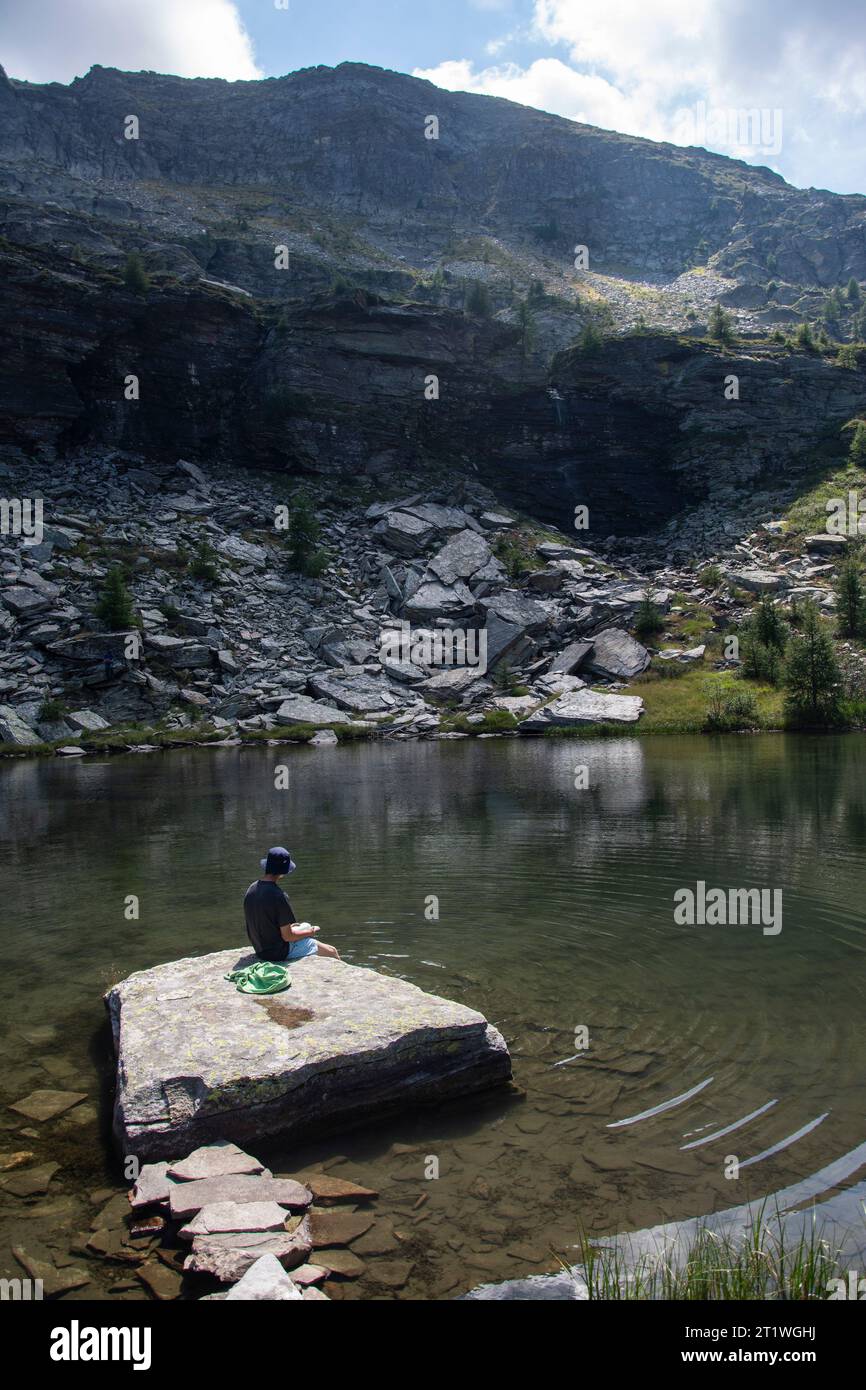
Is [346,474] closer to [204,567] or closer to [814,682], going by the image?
[204,567]

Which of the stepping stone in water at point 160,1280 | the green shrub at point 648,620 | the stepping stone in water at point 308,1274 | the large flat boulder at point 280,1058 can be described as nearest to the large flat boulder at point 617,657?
the green shrub at point 648,620

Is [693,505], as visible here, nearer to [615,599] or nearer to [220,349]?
[615,599]

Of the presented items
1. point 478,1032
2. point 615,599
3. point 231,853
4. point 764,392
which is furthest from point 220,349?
point 478,1032

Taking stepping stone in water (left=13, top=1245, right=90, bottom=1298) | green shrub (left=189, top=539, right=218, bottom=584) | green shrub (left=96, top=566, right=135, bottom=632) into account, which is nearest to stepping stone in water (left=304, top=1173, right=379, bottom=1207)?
stepping stone in water (left=13, top=1245, right=90, bottom=1298)

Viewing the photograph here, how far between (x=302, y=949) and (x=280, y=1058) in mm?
3454

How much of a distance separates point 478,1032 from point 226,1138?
9.68ft

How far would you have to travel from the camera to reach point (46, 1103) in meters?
8.94

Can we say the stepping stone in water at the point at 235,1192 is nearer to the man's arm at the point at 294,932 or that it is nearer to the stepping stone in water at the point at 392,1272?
the stepping stone in water at the point at 392,1272

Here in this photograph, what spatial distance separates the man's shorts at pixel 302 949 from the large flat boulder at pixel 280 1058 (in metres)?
1.14

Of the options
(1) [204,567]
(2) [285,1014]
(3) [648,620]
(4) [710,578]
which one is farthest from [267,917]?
(4) [710,578]

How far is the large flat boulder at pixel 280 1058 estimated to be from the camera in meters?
7.84

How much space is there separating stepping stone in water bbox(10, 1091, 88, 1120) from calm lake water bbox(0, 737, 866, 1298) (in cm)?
21

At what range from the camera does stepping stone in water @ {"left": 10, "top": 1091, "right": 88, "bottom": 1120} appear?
870 centimetres
